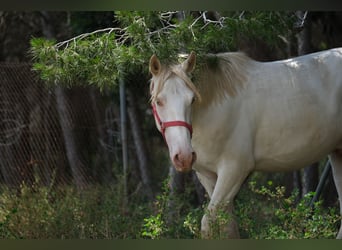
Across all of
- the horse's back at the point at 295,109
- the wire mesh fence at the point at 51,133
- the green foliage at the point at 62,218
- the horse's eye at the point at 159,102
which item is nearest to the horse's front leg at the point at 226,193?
the horse's back at the point at 295,109

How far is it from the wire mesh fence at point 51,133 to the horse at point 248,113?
8.41ft

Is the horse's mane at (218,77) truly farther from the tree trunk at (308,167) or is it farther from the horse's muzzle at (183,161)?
the tree trunk at (308,167)

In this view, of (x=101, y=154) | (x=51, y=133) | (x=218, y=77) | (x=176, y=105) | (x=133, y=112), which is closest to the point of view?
(x=176, y=105)

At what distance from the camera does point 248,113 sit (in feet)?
16.3

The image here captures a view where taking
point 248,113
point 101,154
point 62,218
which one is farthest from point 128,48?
point 101,154

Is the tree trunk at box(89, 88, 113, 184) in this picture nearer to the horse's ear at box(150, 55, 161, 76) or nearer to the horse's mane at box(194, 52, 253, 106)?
the horse's mane at box(194, 52, 253, 106)

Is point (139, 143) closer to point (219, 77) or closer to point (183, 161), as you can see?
point (219, 77)

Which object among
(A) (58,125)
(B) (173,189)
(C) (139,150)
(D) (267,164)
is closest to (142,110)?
(C) (139,150)

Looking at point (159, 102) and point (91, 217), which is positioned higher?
point (159, 102)

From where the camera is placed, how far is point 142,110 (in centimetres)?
992

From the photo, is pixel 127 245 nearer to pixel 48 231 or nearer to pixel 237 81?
pixel 237 81

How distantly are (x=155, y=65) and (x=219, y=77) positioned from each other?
0.63 meters

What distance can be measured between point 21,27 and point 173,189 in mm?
4182

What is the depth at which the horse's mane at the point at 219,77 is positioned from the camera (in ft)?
15.9
